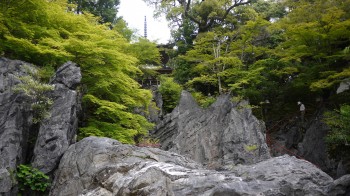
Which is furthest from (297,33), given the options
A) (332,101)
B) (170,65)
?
(170,65)

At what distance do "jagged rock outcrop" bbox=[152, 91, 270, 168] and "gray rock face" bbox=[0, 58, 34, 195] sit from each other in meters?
6.56

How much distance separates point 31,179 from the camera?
7.54m

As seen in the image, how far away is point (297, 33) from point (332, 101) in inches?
143

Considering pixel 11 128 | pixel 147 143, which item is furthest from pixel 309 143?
pixel 11 128

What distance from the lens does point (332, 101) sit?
13.9 metres

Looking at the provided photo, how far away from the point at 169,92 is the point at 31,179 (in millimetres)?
11224

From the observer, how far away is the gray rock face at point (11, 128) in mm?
7114

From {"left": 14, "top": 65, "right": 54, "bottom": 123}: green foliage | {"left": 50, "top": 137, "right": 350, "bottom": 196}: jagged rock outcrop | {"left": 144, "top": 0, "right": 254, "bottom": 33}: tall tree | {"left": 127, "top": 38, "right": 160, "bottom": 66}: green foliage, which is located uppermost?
{"left": 144, "top": 0, "right": 254, "bottom": 33}: tall tree

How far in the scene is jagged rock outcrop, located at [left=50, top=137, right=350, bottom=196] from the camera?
18.5 feet

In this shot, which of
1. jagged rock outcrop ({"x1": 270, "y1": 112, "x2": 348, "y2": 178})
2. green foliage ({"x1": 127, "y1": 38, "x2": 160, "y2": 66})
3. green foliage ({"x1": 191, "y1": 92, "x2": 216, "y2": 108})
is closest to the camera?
jagged rock outcrop ({"x1": 270, "y1": 112, "x2": 348, "y2": 178})

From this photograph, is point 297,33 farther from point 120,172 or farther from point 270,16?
point 120,172

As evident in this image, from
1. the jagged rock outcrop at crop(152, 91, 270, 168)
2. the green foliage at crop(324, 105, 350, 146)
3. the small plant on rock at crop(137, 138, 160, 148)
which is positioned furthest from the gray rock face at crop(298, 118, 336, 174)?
the small plant on rock at crop(137, 138, 160, 148)

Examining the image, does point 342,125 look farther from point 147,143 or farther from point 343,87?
point 147,143

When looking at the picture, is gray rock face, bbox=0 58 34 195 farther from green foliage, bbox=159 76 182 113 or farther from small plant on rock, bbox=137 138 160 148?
green foliage, bbox=159 76 182 113
